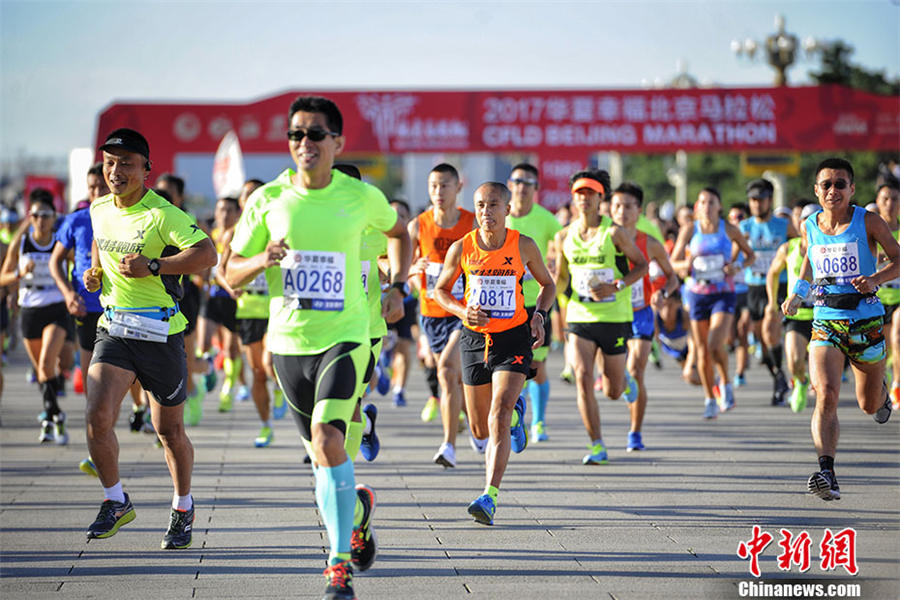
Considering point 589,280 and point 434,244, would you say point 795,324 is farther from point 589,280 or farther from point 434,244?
point 434,244

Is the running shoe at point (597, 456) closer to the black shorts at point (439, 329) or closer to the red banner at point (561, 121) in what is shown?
the black shorts at point (439, 329)

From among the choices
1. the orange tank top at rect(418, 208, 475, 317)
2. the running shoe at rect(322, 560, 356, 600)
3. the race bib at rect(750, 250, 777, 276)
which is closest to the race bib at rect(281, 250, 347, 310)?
the running shoe at rect(322, 560, 356, 600)

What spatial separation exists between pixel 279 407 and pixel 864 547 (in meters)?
7.40

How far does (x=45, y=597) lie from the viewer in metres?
5.80

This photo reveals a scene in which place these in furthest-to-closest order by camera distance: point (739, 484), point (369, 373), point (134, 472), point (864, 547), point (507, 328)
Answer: point (134, 472)
point (739, 484)
point (507, 328)
point (864, 547)
point (369, 373)

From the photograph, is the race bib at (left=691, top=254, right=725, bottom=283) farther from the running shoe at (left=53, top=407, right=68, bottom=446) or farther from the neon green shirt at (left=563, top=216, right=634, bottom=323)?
the running shoe at (left=53, top=407, right=68, bottom=446)

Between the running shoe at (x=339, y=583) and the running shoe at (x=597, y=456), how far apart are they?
4.55 meters

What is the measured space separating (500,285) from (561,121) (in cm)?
2135

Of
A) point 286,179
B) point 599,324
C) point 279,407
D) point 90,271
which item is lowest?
point 279,407

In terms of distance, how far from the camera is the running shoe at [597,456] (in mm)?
9711

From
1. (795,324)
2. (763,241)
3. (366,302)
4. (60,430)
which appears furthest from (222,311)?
(366,302)

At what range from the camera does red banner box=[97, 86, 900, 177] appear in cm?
2867

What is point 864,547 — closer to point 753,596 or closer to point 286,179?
point 753,596

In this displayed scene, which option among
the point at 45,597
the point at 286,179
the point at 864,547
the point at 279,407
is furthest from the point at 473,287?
the point at 279,407
